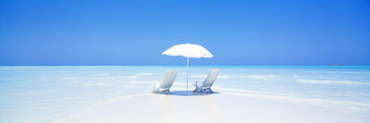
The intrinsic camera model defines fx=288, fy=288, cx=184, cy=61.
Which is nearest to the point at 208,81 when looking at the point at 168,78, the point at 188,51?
the point at 188,51

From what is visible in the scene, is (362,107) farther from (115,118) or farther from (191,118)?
(115,118)

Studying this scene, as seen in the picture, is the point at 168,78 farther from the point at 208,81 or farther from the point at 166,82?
the point at 208,81

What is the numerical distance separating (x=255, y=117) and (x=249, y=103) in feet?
5.31

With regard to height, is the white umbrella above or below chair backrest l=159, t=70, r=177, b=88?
above

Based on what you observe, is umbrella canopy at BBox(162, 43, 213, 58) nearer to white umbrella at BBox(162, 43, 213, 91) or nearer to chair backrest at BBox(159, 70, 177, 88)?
white umbrella at BBox(162, 43, 213, 91)

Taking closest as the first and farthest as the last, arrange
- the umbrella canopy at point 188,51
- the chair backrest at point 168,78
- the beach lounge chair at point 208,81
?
the chair backrest at point 168,78 → the umbrella canopy at point 188,51 → the beach lounge chair at point 208,81

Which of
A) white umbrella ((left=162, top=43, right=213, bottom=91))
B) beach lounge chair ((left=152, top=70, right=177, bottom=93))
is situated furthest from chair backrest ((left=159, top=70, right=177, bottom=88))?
white umbrella ((left=162, top=43, right=213, bottom=91))

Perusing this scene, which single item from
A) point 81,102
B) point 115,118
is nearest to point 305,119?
point 115,118

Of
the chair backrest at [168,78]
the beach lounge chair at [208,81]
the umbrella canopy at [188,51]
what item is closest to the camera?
the chair backrest at [168,78]

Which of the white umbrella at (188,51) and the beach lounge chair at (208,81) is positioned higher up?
the white umbrella at (188,51)

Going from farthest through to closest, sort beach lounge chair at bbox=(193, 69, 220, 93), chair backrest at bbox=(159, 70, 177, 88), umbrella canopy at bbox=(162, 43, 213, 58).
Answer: beach lounge chair at bbox=(193, 69, 220, 93)
umbrella canopy at bbox=(162, 43, 213, 58)
chair backrest at bbox=(159, 70, 177, 88)

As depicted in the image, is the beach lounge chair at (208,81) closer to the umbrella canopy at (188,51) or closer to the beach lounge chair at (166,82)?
the umbrella canopy at (188,51)

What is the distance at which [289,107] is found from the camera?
603cm

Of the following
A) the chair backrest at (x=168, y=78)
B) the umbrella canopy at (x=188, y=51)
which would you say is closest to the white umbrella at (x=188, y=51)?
the umbrella canopy at (x=188, y=51)
